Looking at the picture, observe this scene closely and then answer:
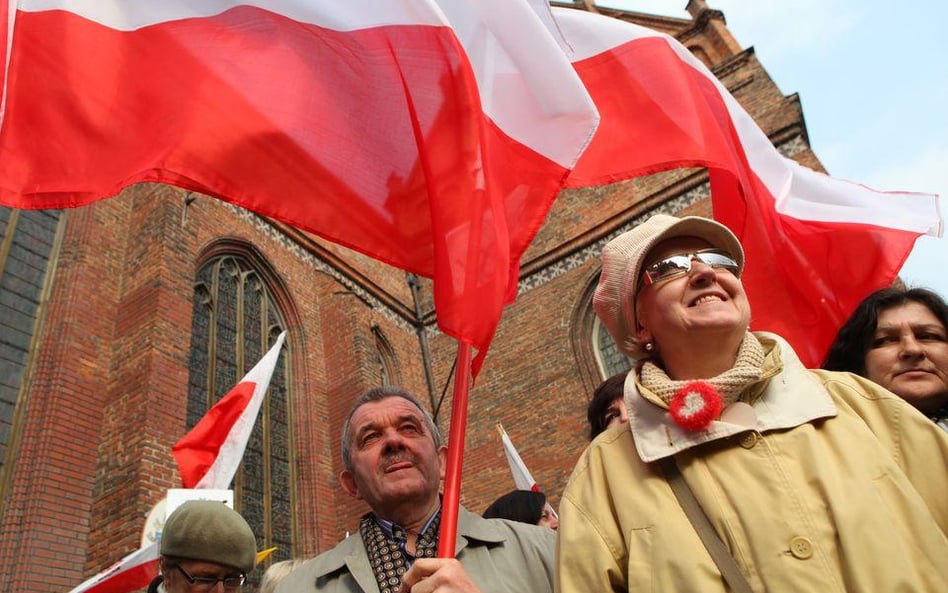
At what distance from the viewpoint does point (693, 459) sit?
4.35 feet

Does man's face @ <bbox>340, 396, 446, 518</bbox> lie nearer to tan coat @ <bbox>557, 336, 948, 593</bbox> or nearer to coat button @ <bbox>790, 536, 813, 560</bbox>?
tan coat @ <bbox>557, 336, 948, 593</bbox>

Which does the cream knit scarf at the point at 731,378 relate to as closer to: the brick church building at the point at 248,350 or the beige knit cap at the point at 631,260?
the beige knit cap at the point at 631,260

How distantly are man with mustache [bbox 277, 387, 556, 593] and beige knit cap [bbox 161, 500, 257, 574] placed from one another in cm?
51

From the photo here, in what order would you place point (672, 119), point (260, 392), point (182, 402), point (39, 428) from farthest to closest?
point (182, 402)
point (39, 428)
point (260, 392)
point (672, 119)

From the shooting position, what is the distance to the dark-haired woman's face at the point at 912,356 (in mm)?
2133

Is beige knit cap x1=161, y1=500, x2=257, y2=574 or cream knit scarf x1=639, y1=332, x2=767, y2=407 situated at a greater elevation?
beige knit cap x1=161, y1=500, x2=257, y2=574

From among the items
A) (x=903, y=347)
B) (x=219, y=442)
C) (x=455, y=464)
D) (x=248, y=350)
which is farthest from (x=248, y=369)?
(x=903, y=347)

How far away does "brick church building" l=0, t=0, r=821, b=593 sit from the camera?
6.40m

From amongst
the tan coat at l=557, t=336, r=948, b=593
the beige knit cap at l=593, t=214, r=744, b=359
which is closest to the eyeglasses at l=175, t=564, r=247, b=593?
the tan coat at l=557, t=336, r=948, b=593

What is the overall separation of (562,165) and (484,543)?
1.30m

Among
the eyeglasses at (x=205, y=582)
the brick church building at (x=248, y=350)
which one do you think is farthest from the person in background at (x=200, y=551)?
the brick church building at (x=248, y=350)

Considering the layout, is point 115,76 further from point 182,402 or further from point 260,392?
point 182,402

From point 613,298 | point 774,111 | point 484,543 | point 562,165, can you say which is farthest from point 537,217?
point 774,111

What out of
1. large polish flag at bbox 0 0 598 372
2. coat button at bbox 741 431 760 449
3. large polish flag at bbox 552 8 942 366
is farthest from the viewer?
large polish flag at bbox 552 8 942 366
